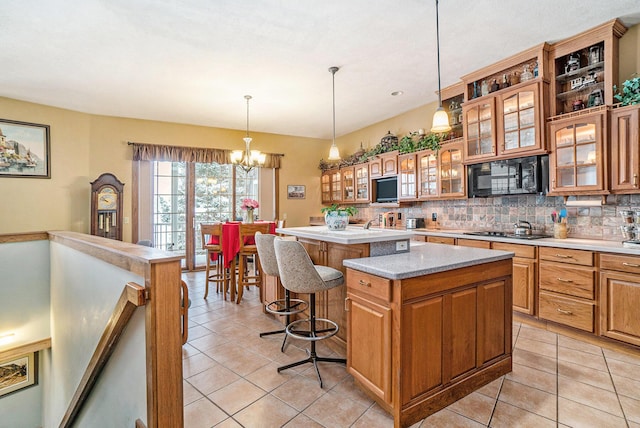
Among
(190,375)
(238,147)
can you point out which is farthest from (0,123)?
(190,375)

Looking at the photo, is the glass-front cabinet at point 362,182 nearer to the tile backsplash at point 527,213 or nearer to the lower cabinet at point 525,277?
the tile backsplash at point 527,213

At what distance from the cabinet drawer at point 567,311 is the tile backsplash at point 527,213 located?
0.81m

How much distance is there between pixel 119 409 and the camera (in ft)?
5.84

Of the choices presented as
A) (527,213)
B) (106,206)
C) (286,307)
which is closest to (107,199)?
(106,206)

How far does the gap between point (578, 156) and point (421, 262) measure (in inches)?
92.3

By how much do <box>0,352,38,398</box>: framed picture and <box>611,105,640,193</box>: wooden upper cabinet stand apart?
6410 mm

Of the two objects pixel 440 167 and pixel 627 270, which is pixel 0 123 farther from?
pixel 627 270

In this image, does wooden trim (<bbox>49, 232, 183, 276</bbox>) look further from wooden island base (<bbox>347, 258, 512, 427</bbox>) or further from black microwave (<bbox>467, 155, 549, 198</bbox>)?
black microwave (<bbox>467, 155, 549, 198</bbox>)

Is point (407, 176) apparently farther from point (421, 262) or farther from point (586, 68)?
point (421, 262)

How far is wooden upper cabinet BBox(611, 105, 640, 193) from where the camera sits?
2.66m

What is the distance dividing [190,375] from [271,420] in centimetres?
87

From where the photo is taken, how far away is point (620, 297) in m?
2.56

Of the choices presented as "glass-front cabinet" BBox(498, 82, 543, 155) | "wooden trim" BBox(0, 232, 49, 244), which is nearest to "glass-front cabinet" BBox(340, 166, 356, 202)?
"glass-front cabinet" BBox(498, 82, 543, 155)

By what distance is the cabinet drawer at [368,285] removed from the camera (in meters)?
1.75
